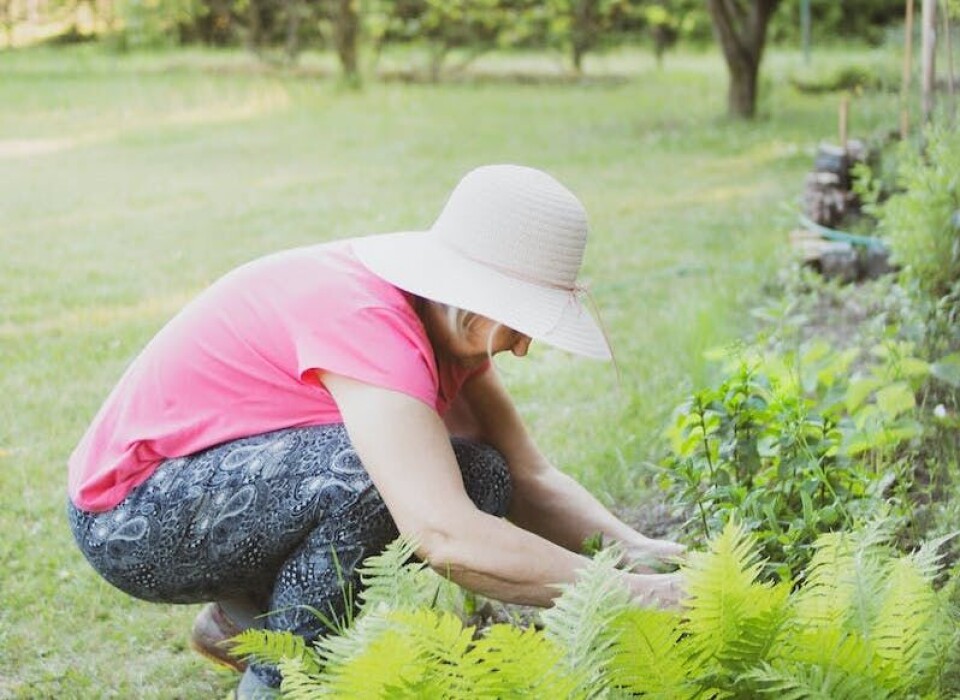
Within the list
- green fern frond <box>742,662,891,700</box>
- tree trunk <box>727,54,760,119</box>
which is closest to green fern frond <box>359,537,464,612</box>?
green fern frond <box>742,662,891,700</box>

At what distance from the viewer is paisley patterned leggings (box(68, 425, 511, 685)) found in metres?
2.47

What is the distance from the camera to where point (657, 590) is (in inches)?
88.0

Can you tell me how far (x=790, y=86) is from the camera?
15.3 metres

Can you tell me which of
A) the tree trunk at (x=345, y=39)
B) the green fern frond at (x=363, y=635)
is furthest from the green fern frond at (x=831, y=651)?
the tree trunk at (x=345, y=39)

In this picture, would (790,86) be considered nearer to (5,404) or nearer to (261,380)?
(5,404)

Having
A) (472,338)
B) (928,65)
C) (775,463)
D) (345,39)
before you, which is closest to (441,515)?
(472,338)

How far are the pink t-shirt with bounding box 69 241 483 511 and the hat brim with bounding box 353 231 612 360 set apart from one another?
0.05 meters

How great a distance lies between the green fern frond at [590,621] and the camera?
1792mm

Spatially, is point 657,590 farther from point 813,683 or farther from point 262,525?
point 262,525

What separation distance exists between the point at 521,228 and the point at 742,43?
979 cm

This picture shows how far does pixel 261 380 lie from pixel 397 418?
0.40m

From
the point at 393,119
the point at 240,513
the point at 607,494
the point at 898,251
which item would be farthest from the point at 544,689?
the point at 393,119

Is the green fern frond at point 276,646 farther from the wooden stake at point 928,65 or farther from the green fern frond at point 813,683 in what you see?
the wooden stake at point 928,65

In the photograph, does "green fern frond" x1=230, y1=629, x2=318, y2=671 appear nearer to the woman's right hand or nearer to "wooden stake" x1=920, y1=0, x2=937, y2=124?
the woman's right hand
